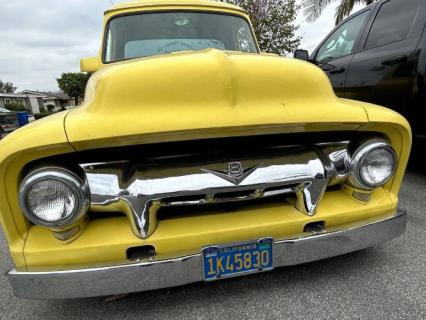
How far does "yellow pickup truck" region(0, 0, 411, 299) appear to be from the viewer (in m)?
1.46

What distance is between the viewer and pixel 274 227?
1.66 m

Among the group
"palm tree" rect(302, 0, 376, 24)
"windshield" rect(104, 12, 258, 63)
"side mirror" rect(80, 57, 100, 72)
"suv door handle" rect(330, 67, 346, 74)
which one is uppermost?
"palm tree" rect(302, 0, 376, 24)

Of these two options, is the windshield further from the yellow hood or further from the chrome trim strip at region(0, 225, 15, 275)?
the chrome trim strip at region(0, 225, 15, 275)

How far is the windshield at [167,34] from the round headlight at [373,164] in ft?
5.88

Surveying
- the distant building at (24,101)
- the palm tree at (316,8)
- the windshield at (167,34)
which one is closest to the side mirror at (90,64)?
the windshield at (167,34)

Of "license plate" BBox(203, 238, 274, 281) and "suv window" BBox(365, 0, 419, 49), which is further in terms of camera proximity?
"suv window" BBox(365, 0, 419, 49)

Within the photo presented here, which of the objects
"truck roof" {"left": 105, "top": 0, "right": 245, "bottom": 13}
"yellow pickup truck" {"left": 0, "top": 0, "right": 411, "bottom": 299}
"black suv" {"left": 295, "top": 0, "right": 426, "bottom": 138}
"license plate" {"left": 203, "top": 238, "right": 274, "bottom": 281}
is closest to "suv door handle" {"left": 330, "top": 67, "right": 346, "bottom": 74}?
"black suv" {"left": 295, "top": 0, "right": 426, "bottom": 138}

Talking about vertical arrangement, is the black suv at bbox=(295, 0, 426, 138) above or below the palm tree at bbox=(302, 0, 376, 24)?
below

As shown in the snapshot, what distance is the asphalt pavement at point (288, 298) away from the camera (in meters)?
1.74

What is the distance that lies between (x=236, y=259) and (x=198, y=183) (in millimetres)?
425

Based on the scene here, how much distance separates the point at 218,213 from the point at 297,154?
534mm

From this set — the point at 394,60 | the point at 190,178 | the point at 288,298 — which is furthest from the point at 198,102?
the point at 394,60

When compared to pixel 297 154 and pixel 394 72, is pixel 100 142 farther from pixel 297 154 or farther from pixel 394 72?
pixel 394 72

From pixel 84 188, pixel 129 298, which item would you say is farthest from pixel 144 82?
pixel 129 298
